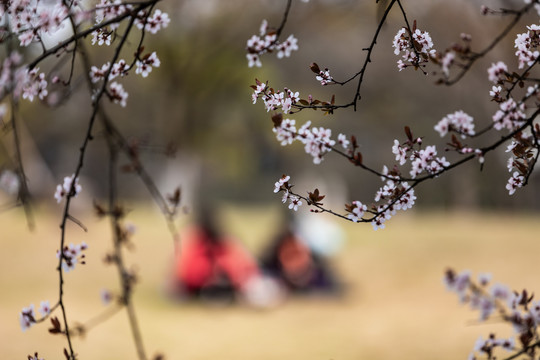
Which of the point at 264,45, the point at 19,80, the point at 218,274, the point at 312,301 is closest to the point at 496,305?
the point at 264,45

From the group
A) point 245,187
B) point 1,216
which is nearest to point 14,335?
point 1,216

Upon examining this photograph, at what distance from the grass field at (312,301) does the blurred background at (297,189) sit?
0.12 feet

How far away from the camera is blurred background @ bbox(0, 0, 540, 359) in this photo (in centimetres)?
734

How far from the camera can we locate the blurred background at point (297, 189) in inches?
289

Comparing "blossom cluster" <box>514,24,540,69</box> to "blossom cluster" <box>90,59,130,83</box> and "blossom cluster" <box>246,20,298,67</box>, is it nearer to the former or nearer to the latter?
"blossom cluster" <box>246,20,298,67</box>

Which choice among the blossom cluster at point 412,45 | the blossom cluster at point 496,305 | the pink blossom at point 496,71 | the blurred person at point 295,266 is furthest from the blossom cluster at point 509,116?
the blurred person at point 295,266

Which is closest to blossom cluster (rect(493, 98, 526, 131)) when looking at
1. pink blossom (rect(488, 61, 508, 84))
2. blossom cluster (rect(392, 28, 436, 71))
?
pink blossom (rect(488, 61, 508, 84))

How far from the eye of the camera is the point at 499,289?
2.72 meters

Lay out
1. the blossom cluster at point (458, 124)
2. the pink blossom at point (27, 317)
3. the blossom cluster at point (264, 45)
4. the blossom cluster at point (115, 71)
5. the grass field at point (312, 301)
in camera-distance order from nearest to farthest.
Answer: the blossom cluster at point (458, 124) < the blossom cluster at point (264, 45) < the blossom cluster at point (115, 71) < the pink blossom at point (27, 317) < the grass field at point (312, 301)

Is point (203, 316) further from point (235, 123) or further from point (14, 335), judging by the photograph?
point (235, 123)

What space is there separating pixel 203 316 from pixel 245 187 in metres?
13.1

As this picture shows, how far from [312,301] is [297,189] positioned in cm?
1066

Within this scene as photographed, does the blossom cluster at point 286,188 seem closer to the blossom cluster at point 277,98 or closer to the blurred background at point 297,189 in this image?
the blossom cluster at point 277,98

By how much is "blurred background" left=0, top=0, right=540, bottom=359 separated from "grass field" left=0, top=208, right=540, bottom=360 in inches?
1.4
